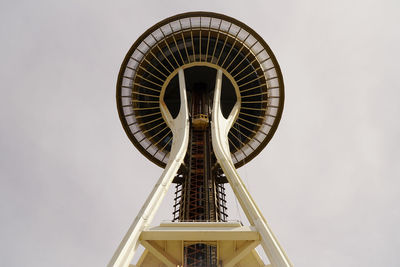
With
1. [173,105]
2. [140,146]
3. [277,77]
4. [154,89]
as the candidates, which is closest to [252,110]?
[277,77]

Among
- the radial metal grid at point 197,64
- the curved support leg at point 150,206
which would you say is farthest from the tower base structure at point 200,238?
the radial metal grid at point 197,64

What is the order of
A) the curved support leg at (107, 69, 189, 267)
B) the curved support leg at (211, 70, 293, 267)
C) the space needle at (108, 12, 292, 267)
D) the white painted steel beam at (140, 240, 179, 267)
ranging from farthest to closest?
the space needle at (108, 12, 292, 267) < the white painted steel beam at (140, 240, 179, 267) < the curved support leg at (211, 70, 293, 267) < the curved support leg at (107, 69, 189, 267)

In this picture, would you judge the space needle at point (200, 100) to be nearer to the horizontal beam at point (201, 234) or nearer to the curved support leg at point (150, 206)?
the curved support leg at point (150, 206)

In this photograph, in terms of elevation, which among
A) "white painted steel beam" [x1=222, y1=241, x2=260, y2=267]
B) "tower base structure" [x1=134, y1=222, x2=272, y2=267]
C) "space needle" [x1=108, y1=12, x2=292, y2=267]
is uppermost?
"space needle" [x1=108, y1=12, x2=292, y2=267]

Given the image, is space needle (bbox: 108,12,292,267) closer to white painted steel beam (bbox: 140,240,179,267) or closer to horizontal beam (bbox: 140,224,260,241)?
white painted steel beam (bbox: 140,240,179,267)

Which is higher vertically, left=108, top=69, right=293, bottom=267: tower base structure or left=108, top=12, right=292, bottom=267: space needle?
left=108, top=12, right=292, bottom=267: space needle

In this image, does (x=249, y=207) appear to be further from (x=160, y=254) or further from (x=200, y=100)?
(x=200, y=100)

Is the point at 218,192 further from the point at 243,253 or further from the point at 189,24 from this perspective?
the point at 189,24

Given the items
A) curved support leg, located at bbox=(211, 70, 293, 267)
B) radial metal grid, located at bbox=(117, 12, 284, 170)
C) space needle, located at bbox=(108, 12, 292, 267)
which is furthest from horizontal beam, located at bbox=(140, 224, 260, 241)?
radial metal grid, located at bbox=(117, 12, 284, 170)
